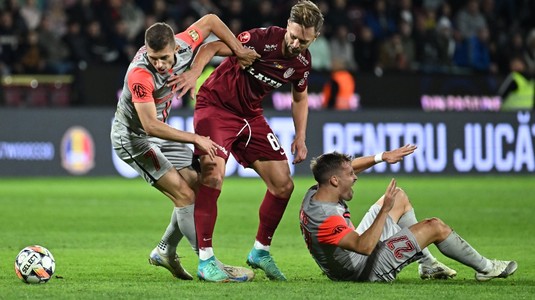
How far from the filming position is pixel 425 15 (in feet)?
75.6

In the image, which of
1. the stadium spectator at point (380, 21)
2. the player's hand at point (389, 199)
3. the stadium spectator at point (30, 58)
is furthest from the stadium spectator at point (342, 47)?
the player's hand at point (389, 199)

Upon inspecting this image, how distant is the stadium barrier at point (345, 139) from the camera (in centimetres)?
1794

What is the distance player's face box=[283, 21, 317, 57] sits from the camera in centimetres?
785

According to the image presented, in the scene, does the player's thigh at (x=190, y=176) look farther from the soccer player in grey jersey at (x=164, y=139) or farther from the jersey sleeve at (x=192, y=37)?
the jersey sleeve at (x=192, y=37)

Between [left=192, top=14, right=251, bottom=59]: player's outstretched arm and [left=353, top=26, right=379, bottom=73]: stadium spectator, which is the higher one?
[left=192, top=14, right=251, bottom=59]: player's outstretched arm

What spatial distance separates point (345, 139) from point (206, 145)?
1158 cm

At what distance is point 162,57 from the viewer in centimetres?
744

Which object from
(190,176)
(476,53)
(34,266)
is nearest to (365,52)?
(476,53)

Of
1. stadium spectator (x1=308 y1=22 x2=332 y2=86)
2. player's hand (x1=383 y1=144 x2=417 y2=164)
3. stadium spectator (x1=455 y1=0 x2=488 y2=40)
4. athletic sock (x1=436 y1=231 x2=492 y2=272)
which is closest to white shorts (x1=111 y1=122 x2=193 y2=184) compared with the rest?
player's hand (x1=383 y1=144 x2=417 y2=164)

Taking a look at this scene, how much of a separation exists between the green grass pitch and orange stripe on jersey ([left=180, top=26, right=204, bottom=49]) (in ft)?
5.80

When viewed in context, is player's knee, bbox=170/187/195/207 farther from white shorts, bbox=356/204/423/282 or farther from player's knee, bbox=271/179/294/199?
white shorts, bbox=356/204/423/282

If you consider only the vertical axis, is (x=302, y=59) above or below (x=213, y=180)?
above

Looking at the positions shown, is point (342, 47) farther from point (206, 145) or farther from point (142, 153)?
point (206, 145)

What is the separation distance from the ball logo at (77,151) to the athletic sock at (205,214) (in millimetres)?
10523
